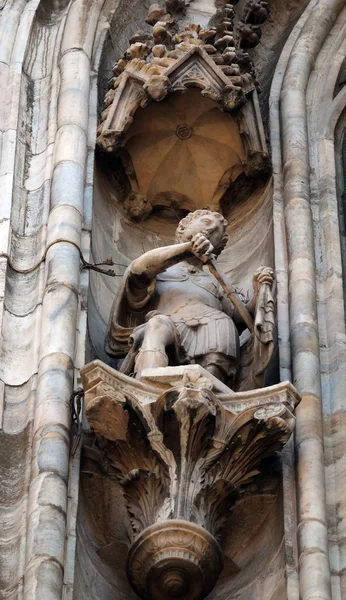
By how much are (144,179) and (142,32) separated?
127 cm

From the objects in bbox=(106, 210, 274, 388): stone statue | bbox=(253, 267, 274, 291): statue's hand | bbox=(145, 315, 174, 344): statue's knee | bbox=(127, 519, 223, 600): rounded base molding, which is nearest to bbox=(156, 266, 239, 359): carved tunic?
bbox=(106, 210, 274, 388): stone statue

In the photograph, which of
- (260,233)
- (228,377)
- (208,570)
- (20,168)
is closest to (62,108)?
(20,168)

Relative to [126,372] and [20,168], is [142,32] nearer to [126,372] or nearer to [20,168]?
[20,168]

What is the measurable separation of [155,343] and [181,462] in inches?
27.5

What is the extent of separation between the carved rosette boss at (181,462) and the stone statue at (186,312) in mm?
340

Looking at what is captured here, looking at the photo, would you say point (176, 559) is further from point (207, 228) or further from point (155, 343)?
point (207, 228)

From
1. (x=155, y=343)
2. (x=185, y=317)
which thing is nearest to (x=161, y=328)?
(x=155, y=343)

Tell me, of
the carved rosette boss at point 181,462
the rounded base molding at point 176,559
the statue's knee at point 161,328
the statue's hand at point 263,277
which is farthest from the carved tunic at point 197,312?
the rounded base molding at point 176,559

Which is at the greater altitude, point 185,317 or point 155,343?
point 185,317

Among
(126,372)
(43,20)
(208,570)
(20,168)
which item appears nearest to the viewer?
(208,570)

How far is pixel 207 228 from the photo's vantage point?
11.6 metres

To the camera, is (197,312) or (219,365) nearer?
(219,365)

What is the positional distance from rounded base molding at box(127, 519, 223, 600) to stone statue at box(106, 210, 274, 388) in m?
0.91

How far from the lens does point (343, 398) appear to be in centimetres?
1104
